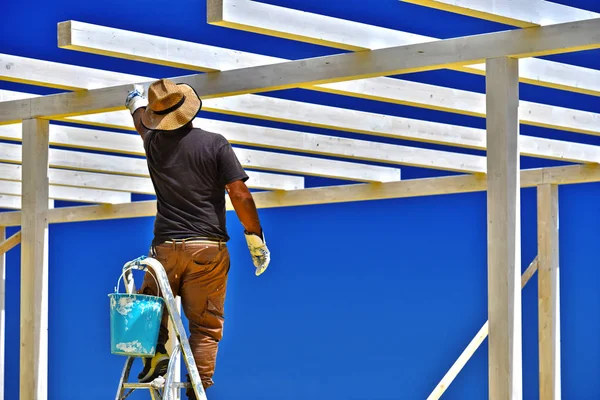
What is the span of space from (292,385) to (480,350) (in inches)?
91.4

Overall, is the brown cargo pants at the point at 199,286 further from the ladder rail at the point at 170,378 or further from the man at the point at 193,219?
the ladder rail at the point at 170,378

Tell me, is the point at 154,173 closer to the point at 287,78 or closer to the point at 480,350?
the point at 287,78

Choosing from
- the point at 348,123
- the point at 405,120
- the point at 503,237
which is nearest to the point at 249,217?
the point at 503,237

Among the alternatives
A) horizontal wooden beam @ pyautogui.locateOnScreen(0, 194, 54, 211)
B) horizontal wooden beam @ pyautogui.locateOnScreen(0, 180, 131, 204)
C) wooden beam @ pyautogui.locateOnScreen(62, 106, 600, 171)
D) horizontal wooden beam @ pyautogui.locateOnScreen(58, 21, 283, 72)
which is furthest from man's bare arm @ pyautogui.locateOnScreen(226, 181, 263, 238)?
horizontal wooden beam @ pyautogui.locateOnScreen(0, 194, 54, 211)

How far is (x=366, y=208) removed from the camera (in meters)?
12.7

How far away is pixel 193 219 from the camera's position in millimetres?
5340

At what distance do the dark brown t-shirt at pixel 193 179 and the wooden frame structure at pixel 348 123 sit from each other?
77 cm

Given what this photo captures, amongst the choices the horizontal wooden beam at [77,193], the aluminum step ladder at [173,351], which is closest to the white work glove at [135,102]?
the aluminum step ladder at [173,351]

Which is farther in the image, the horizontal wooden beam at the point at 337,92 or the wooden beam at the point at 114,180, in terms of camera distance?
the wooden beam at the point at 114,180

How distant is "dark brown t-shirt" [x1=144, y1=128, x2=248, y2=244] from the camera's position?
531 cm

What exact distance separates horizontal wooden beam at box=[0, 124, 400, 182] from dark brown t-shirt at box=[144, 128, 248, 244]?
364 cm

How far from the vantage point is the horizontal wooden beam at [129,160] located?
352 inches

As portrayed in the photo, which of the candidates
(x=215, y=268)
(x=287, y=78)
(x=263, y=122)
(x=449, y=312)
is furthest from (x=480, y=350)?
(x=215, y=268)

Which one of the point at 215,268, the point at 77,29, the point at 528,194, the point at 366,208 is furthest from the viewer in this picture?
the point at 366,208
